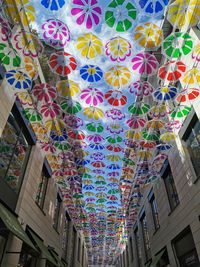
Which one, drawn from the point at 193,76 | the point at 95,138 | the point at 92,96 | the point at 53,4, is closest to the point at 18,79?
the point at 92,96

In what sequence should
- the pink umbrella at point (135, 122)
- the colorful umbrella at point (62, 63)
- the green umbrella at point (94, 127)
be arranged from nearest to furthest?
1. the colorful umbrella at point (62, 63)
2. the green umbrella at point (94, 127)
3. the pink umbrella at point (135, 122)

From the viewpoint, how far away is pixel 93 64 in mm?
6598

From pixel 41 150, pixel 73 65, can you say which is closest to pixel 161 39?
pixel 73 65

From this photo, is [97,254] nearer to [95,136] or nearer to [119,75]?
[95,136]

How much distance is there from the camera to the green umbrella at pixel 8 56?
6565 millimetres

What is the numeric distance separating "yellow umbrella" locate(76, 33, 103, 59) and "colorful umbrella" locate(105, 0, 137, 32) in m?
0.64

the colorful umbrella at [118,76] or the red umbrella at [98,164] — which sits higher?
the red umbrella at [98,164]

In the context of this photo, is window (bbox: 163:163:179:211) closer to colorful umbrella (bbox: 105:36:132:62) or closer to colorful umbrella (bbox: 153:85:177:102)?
colorful umbrella (bbox: 153:85:177:102)

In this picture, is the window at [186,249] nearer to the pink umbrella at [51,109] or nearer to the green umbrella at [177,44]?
the green umbrella at [177,44]

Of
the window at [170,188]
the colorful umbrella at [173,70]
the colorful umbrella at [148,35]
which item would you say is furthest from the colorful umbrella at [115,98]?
the window at [170,188]

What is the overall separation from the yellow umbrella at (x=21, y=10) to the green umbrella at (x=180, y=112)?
20.0 ft

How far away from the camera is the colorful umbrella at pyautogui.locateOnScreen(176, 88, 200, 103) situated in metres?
7.49

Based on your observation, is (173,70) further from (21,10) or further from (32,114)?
(32,114)

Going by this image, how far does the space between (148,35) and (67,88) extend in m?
3.21
